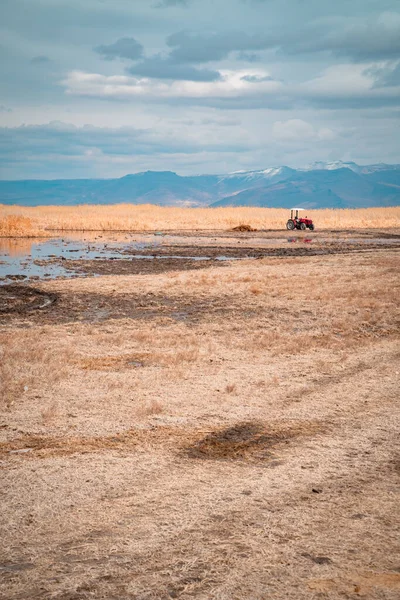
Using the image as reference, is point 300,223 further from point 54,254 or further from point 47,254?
point 47,254

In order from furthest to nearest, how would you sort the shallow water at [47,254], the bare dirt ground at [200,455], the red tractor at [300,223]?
1. the red tractor at [300,223]
2. the shallow water at [47,254]
3. the bare dirt ground at [200,455]

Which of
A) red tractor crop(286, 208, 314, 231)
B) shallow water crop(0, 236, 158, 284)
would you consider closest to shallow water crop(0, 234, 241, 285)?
shallow water crop(0, 236, 158, 284)

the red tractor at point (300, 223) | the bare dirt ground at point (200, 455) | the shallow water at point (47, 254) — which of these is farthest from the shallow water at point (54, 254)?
the red tractor at point (300, 223)

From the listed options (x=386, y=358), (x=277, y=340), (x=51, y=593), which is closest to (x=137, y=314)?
(x=277, y=340)

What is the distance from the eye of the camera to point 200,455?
7199 millimetres

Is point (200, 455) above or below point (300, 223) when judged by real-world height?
below

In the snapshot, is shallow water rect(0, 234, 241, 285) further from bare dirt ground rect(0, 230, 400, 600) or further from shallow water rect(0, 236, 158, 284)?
bare dirt ground rect(0, 230, 400, 600)

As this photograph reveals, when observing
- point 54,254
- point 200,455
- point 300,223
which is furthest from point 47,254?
point 200,455

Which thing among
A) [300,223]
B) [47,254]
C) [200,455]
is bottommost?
[200,455]

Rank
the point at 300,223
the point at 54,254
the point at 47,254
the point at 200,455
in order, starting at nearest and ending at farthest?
1. the point at 200,455
2. the point at 54,254
3. the point at 47,254
4. the point at 300,223

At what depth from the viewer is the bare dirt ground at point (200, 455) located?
15.7 feet

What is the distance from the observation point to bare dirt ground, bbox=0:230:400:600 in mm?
4781

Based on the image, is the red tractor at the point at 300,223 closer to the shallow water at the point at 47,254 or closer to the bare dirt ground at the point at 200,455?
the shallow water at the point at 47,254

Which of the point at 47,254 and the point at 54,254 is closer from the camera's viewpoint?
the point at 54,254
